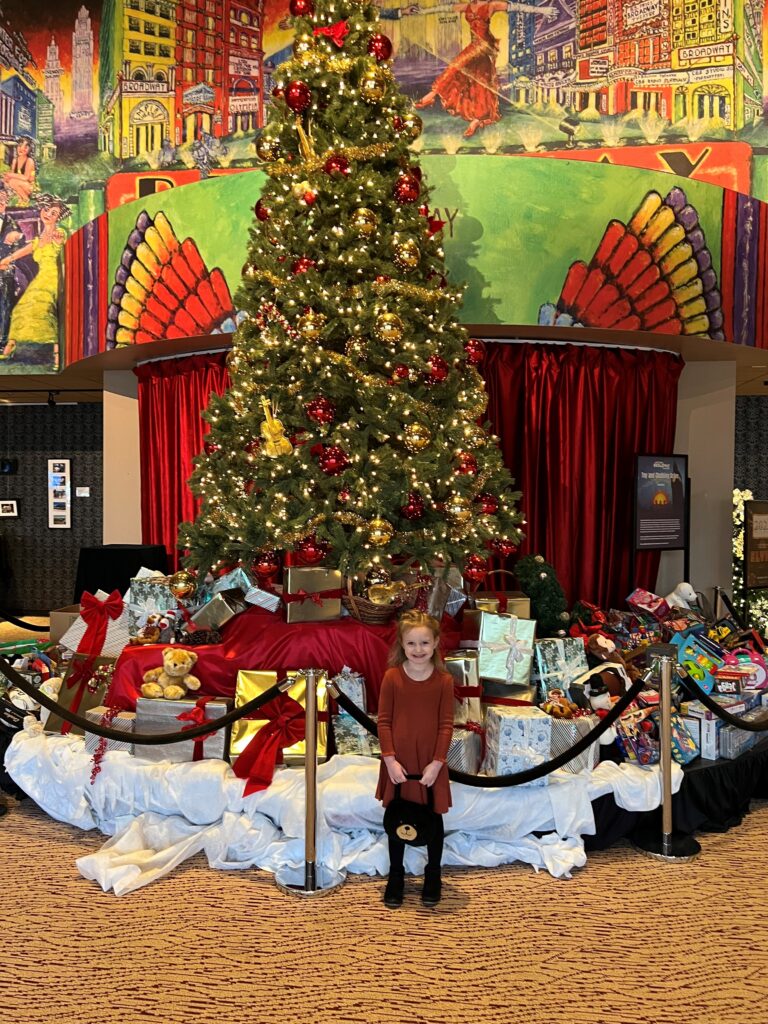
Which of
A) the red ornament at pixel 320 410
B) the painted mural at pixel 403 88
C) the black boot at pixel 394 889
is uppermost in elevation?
the painted mural at pixel 403 88

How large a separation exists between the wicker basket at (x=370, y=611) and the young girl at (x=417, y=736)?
1103 millimetres

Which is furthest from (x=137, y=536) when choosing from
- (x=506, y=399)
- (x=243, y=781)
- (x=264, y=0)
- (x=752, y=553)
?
(x=264, y=0)

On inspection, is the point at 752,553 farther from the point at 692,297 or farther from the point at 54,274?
the point at 54,274

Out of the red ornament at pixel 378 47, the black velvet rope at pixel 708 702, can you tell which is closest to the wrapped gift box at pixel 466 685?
the black velvet rope at pixel 708 702

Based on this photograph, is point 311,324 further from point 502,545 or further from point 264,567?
point 502,545

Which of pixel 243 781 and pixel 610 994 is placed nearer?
pixel 610 994

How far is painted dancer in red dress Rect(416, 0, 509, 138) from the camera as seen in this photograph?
12.4m

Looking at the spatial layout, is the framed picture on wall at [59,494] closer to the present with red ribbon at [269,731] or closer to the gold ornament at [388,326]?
the gold ornament at [388,326]

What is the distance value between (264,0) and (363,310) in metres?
10.7

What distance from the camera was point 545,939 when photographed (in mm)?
3051

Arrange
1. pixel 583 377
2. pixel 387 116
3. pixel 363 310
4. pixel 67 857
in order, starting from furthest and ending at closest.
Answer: pixel 583 377
pixel 387 116
pixel 363 310
pixel 67 857

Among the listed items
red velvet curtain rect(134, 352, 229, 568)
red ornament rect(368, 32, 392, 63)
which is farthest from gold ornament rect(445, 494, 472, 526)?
red velvet curtain rect(134, 352, 229, 568)

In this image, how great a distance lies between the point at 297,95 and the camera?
16.3ft

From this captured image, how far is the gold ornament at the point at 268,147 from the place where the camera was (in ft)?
16.9
